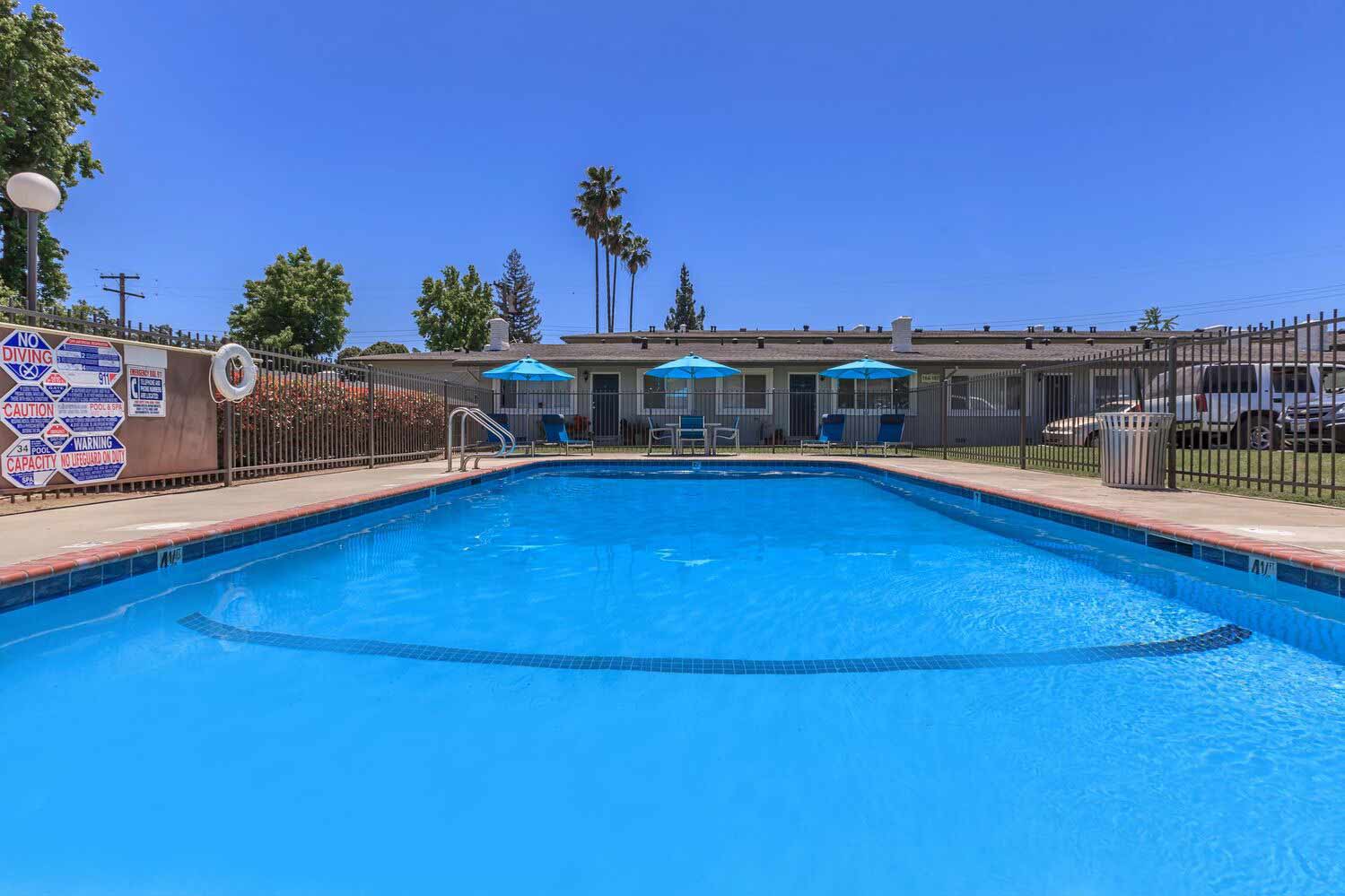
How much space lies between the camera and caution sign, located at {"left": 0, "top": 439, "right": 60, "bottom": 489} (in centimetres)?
565

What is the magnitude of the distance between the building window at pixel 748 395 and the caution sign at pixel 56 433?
14.2 m

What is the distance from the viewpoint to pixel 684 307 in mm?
61375

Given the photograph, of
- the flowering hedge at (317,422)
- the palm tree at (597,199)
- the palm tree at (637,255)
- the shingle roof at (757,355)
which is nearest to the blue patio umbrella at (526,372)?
the flowering hedge at (317,422)

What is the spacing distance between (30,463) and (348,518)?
2.67m

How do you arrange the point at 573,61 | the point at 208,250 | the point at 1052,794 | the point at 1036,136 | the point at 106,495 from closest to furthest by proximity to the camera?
the point at 1052,794, the point at 106,495, the point at 573,61, the point at 1036,136, the point at 208,250

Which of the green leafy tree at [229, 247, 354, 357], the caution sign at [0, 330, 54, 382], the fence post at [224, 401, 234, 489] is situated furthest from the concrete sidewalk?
the green leafy tree at [229, 247, 354, 357]

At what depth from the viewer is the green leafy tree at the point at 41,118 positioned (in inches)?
603

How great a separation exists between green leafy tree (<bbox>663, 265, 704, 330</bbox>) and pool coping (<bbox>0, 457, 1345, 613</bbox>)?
54722 mm

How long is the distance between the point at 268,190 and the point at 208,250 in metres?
10.9

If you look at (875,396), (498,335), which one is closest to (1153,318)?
(875,396)

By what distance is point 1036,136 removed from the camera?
60.2 ft

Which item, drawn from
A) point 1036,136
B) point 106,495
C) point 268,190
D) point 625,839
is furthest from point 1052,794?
point 268,190

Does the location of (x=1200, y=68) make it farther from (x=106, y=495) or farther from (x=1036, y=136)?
(x=106, y=495)

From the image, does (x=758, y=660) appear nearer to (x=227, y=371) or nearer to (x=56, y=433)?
(x=56, y=433)
